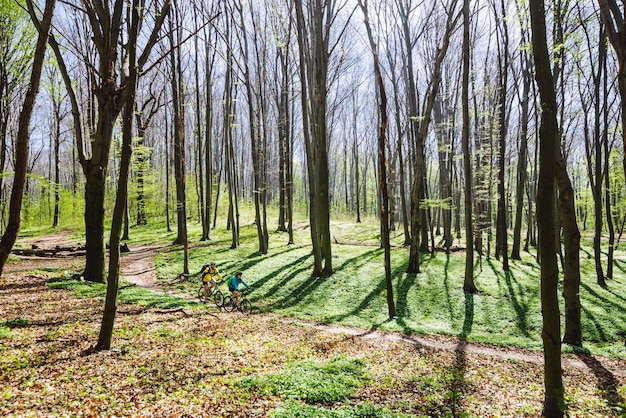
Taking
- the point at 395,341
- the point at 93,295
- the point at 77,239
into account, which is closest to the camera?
the point at 395,341

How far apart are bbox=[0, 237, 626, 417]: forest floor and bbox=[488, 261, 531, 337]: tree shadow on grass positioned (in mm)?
1829

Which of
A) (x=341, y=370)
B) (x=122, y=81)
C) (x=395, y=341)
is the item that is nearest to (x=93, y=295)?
(x=122, y=81)

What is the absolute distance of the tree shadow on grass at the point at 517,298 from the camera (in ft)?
31.4

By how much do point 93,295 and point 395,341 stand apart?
798 centimetres

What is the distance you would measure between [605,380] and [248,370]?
263 inches

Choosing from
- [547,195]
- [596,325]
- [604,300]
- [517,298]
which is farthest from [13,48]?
[604,300]

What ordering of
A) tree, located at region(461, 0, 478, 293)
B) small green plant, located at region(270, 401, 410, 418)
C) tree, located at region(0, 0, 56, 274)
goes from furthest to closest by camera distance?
tree, located at region(461, 0, 478, 293) → small green plant, located at region(270, 401, 410, 418) → tree, located at region(0, 0, 56, 274)

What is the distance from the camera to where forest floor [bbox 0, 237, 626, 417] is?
4457 millimetres

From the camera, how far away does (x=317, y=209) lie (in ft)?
45.8

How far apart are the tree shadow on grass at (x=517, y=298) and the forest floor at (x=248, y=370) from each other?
1829mm

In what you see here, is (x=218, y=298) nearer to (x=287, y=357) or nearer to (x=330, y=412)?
(x=287, y=357)

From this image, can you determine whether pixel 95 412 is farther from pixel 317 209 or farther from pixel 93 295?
pixel 317 209

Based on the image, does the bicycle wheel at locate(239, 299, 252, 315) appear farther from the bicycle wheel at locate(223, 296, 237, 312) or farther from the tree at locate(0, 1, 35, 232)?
the tree at locate(0, 1, 35, 232)

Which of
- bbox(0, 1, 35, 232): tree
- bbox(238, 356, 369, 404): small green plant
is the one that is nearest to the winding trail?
bbox(238, 356, 369, 404): small green plant
